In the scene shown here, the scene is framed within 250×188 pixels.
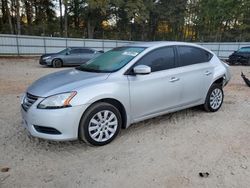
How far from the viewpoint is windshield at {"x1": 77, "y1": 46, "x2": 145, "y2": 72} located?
3.74 metres

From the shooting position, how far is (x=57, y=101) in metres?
3.05

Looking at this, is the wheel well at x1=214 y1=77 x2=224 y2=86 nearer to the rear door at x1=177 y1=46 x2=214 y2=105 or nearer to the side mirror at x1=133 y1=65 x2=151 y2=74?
the rear door at x1=177 y1=46 x2=214 y2=105

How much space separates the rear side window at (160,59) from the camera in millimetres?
3821

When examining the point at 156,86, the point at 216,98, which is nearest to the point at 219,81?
the point at 216,98

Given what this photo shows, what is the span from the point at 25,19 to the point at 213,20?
25.7 meters

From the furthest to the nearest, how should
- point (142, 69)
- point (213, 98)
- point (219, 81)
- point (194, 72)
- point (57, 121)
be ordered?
point (219, 81) → point (213, 98) → point (194, 72) → point (142, 69) → point (57, 121)

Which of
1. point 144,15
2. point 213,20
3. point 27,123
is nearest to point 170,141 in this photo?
point 27,123

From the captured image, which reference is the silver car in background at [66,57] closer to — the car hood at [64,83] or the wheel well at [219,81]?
the wheel well at [219,81]

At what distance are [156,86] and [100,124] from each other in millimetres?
1142

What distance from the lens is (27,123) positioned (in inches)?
128

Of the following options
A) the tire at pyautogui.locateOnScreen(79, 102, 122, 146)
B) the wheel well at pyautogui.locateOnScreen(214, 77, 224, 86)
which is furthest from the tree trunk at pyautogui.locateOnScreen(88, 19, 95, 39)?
the tire at pyautogui.locateOnScreen(79, 102, 122, 146)

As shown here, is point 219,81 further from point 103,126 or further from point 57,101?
point 57,101

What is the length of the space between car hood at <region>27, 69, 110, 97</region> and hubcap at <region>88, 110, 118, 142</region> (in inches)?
19.7

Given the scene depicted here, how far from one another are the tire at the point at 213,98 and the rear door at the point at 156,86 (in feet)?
3.17
